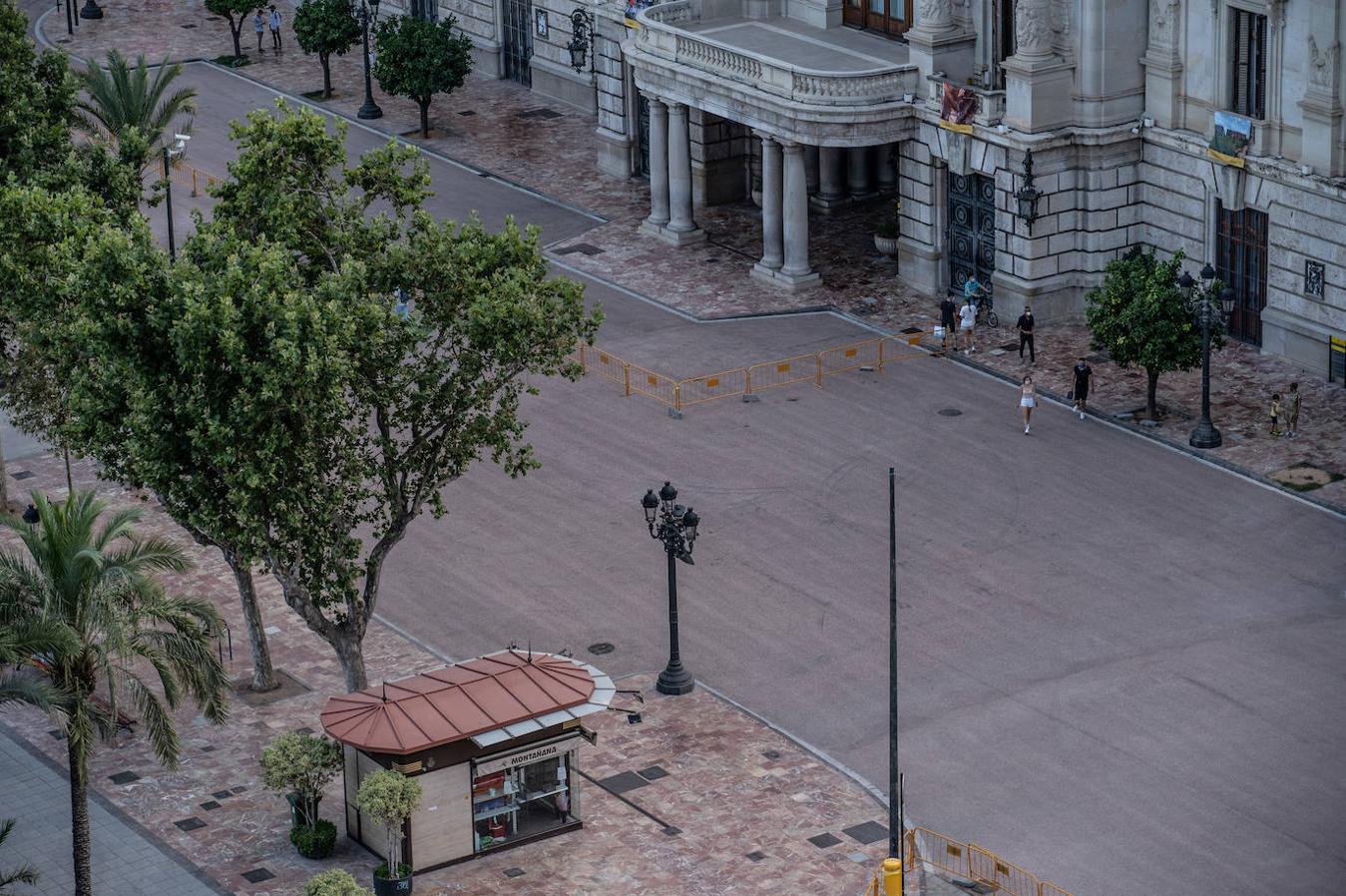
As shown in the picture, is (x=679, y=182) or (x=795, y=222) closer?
(x=795, y=222)

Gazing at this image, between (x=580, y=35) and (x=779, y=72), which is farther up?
(x=779, y=72)

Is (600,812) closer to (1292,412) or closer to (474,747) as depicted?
(474,747)

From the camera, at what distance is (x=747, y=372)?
68.9 m

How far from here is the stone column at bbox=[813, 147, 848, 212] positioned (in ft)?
268

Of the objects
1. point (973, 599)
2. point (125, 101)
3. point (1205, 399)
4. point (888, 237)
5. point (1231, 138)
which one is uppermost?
point (125, 101)

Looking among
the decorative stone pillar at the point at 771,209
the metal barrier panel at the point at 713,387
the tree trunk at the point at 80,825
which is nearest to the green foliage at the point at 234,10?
the decorative stone pillar at the point at 771,209

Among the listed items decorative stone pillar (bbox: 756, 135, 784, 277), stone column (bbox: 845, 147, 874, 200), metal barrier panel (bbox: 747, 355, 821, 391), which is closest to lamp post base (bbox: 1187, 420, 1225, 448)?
metal barrier panel (bbox: 747, 355, 821, 391)

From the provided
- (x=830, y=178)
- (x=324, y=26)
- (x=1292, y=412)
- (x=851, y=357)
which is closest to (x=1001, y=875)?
(x=1292, y=412)

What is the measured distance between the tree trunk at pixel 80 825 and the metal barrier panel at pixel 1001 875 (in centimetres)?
1547

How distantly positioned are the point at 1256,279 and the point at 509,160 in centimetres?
2961

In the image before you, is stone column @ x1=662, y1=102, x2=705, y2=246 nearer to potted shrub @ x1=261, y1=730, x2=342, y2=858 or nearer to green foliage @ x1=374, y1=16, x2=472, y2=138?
green foliage @ x1=374, y1=16, x2=472, y2=138

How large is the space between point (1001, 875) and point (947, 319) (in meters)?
27.0

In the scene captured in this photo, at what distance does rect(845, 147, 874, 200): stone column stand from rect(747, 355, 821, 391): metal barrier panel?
13.7 meters

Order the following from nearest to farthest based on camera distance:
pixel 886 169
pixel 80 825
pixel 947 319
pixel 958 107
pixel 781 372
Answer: pixel 80 825
pixel 781 372
pixel 947 319
pixel 958 107
pixel 886 169
